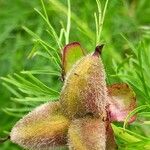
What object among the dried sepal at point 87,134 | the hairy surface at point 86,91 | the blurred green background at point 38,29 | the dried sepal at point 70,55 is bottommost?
the dried sepal at point 87,134

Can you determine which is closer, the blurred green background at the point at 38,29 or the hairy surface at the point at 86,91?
the hairy surface at the point at 86,91

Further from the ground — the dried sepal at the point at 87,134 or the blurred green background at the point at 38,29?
the blurred green background at the point at 38,29

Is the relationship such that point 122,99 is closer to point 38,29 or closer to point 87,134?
point 87,134

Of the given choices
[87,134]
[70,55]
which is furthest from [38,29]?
[87,134]

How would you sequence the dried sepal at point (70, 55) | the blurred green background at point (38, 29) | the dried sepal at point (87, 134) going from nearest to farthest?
the dried sepal at point (87, 134), the dried sepal at point (70, 55), the blurred green background at point (38, 29)

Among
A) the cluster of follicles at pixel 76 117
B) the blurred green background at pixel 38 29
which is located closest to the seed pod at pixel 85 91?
the cluster of follicles at pixel 76 117

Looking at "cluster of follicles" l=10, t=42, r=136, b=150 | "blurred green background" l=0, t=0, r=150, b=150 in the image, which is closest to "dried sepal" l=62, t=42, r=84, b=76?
"cluster of follicles" l=10, t=42, r=136, b=150

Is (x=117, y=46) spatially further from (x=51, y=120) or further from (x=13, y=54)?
(x=51, y=120)

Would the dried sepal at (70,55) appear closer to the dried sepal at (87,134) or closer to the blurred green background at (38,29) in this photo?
the dried sepal at (87,134)
